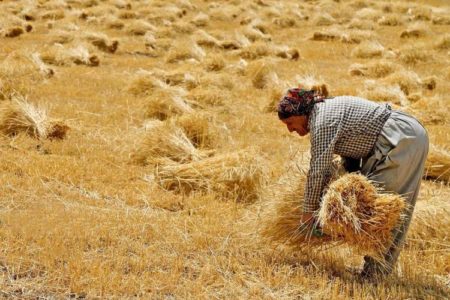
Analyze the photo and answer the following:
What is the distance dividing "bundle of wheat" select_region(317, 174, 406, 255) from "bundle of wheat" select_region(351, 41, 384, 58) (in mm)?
11331

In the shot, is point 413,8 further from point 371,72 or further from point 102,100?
point 102,100

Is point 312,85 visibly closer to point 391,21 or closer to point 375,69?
point 375,69

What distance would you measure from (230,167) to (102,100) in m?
3.99

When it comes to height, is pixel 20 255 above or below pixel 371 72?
above

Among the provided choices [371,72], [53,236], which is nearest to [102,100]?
[53,236]

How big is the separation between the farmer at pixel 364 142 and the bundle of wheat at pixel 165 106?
451cm

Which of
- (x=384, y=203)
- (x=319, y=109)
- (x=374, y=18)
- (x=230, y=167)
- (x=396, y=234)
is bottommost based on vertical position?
(x=374, y=18)

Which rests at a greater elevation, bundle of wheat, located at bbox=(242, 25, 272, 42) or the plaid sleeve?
the plaid sleeve

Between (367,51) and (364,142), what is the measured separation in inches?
443

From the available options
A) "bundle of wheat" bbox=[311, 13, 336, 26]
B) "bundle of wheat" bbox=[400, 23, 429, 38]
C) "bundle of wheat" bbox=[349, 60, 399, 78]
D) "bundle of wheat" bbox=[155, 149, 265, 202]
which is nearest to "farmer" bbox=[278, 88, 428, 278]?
"bundle of wheat" bbox=[155, 149, 265, 202]

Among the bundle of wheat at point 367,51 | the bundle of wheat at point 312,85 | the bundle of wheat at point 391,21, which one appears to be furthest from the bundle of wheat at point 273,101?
the bundle of wheat at point 391,21

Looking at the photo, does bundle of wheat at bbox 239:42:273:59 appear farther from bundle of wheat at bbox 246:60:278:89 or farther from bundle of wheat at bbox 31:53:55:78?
bundle of wheat at bbox 31:53:55:78

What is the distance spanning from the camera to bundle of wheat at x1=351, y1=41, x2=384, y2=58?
583 inches

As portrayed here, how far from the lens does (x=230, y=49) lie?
1528 cm
